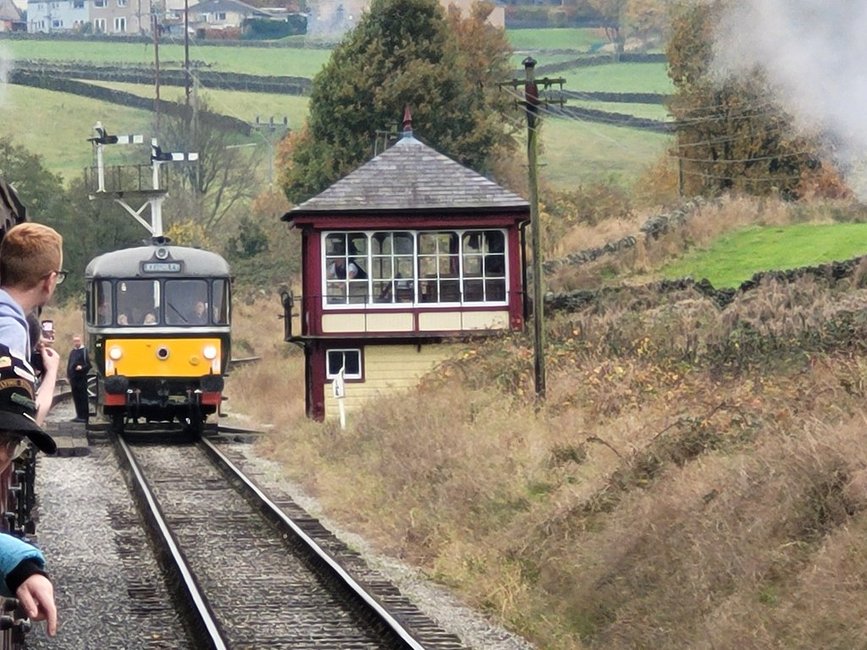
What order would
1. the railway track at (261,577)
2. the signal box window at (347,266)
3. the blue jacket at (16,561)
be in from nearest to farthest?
the blue jacket at (16,561), the railway track at (261,577), the signal box window at (347,266)

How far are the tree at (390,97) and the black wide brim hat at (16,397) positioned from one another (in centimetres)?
4201

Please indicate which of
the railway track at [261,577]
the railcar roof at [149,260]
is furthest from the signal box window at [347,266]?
the railway track at [261,577]

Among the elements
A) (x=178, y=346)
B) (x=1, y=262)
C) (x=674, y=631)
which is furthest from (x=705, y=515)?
(x=178, y=346)

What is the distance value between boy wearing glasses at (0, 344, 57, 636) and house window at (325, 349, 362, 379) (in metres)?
21.8

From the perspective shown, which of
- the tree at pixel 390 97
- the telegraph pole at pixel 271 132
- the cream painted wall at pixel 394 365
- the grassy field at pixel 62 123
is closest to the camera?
the cream painted wall at pixel 394 365

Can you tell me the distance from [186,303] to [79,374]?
315cm

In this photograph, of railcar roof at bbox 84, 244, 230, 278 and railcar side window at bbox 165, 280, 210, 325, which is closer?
railcar side window at bbox 165, 280, 210, 325

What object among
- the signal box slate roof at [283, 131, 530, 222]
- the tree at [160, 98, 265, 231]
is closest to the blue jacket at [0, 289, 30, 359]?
the signal box slate roof at [283, 131, 530, 222]

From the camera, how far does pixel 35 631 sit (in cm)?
1088

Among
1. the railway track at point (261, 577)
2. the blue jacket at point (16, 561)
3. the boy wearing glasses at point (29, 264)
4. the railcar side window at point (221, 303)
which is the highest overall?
the boy wearing glasses at point (29, 264)

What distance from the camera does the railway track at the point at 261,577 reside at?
10672 millimetres

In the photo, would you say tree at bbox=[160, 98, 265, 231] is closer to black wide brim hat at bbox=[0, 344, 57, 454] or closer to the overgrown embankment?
the overgrown embankment

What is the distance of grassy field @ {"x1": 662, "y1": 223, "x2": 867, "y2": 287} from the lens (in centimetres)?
2928

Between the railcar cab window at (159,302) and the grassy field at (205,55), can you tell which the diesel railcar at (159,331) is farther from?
the grassy field at (205,55)
